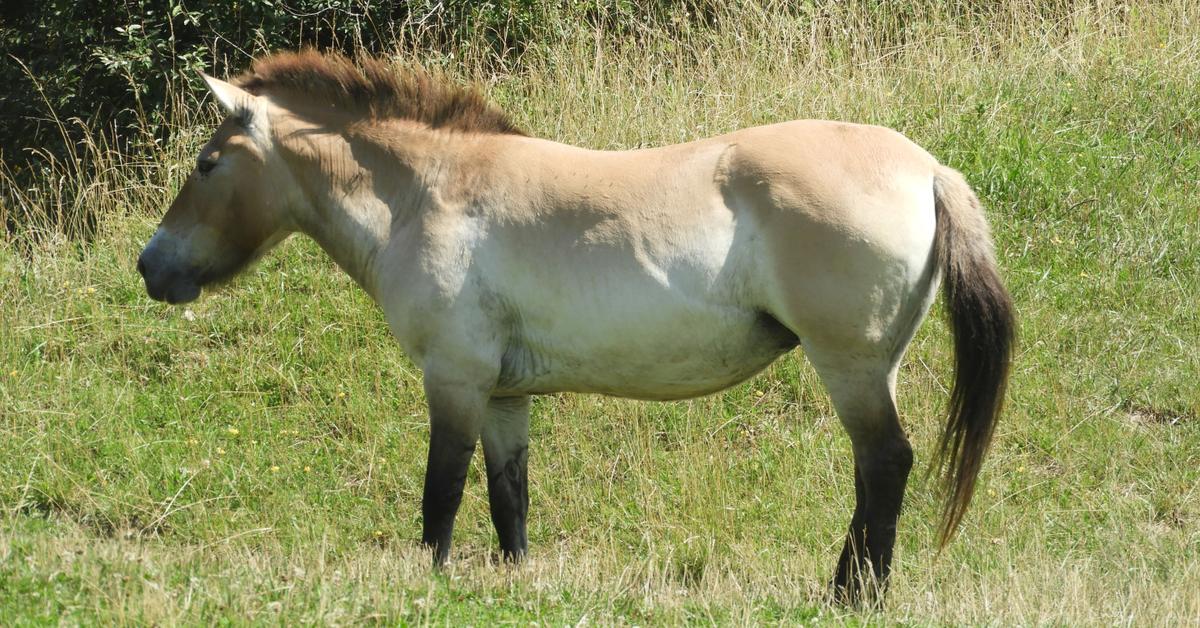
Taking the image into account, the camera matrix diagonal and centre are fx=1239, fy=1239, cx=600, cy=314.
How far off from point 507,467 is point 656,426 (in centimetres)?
163

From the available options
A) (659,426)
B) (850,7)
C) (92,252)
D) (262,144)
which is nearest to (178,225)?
(262,144)

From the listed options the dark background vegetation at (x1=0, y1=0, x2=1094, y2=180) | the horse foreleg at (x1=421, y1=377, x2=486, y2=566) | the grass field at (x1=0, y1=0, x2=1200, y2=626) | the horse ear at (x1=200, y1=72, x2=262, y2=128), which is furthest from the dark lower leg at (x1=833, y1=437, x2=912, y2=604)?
the dark background vegetation at (x1=0, y1=0, x2=1094, y2=180)

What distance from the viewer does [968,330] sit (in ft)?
15.5

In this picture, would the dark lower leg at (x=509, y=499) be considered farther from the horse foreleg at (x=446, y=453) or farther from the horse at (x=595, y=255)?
the horse foreleg at (x=446, y=453)

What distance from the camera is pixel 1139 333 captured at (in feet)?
23.1

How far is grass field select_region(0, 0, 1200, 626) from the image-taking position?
467 centimetres

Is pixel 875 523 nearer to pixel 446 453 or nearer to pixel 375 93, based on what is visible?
pixel 446 453

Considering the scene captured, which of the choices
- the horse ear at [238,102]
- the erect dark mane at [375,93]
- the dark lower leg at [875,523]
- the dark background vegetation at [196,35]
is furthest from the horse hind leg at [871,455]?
the dark background vegetation at [196,35]

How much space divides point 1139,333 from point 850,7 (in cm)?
399

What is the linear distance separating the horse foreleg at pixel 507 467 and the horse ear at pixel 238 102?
5.20ft

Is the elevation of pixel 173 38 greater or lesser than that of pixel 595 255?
lesser

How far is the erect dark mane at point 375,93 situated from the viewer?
17.5 ft

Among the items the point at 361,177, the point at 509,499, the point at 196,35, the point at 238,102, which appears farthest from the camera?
the point at 196,35

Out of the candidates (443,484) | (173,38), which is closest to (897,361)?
(443,484)
